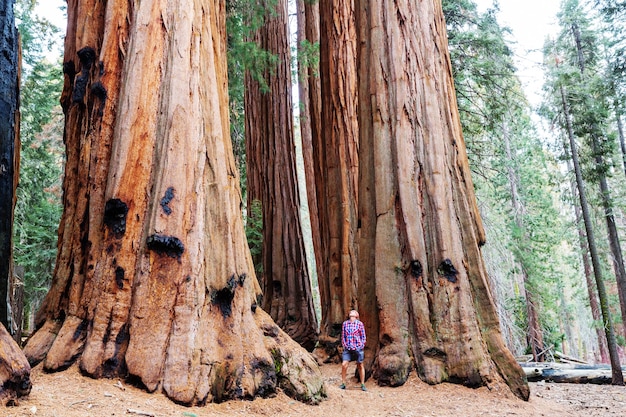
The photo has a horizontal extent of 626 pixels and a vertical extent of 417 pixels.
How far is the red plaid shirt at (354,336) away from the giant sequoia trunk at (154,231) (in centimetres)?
162

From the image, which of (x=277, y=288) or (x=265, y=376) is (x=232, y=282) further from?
(x=277, y=288)

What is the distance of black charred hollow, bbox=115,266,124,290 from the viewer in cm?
388

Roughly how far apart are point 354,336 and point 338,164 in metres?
4.90

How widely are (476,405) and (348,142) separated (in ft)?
21.1

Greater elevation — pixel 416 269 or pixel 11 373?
pixel 416 269

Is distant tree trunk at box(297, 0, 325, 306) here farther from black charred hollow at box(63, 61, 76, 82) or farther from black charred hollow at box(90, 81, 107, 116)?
black charred hollow at box(90, 81, 107, 116)

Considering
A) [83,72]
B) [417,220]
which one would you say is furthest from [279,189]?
[83,72]

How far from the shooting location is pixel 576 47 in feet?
54.2

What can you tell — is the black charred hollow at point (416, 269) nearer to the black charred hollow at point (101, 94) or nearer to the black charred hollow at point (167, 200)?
the black charred hollow at point (167, 200)

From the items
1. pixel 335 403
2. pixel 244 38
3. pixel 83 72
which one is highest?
pixel 244 38

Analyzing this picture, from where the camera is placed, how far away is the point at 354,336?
20.4ft

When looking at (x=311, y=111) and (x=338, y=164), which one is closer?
(x=338, y=164)

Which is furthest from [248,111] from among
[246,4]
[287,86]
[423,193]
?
[423,193]

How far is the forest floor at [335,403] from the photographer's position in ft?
9.91
